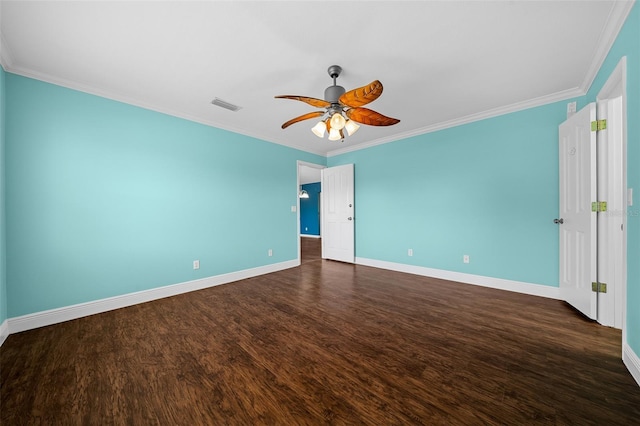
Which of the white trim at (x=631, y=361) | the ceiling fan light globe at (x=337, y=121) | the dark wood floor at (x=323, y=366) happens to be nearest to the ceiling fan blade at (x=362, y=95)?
the ceiling fan light globe at (x=337, y=121)

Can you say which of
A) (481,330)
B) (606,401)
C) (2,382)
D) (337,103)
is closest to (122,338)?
(2,382)

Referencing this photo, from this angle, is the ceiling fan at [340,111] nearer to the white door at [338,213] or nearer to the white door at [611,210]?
the white door at [611,210]

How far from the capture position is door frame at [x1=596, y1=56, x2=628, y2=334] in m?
1.74

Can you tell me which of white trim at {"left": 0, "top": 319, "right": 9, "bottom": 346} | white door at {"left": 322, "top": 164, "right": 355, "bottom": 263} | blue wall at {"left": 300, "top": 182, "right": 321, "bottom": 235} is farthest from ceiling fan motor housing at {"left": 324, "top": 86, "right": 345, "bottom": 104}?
blue wall at {"left": 300, "top": 182, "right": 321, "bottom": 235}

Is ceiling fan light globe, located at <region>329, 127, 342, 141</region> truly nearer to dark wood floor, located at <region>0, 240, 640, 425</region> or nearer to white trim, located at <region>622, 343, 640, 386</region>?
dark wood floor, located at <region>0, 240, 640, 425</region>

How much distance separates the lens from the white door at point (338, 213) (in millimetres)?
5121

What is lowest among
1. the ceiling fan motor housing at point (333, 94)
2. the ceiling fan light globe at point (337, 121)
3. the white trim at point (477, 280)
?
the white trim at point (477, 280)

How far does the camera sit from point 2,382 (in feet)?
5.27

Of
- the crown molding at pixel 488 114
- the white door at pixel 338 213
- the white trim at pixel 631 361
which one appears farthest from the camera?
the white door at pixel 338 213

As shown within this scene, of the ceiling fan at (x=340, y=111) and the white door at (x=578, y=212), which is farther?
the white door at (x=578, y=212)

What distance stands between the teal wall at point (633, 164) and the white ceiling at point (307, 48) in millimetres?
189

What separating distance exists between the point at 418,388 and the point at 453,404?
201 mm

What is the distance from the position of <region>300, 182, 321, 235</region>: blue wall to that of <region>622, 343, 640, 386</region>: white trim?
8568 mm

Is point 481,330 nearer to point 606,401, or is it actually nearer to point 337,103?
point 606,401
